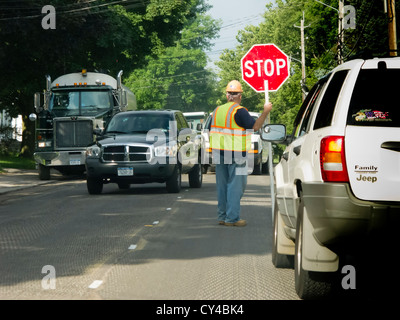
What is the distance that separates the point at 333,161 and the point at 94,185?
13.3 m

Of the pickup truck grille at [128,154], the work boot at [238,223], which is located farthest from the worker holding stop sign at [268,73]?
the pickup truck grille at [128,154]

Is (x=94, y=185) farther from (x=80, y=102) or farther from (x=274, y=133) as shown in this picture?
(x=274, y=133)

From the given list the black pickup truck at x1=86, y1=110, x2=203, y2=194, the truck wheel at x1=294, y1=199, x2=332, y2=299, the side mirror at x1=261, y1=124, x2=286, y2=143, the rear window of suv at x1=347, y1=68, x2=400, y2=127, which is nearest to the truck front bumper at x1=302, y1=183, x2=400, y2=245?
the truck wheel at x1=294, y1=199, x2=332, y2=299

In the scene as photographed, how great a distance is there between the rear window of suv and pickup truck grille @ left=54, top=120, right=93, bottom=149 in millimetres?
20780

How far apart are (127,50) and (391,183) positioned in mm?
40094

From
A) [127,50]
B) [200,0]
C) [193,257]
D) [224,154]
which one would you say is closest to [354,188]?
[193,257]

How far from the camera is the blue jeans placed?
12164mm

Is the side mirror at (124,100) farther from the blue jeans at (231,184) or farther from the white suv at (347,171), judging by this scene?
the white suv at (347,171)

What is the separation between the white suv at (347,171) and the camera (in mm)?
5738

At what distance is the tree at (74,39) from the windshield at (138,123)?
13565 millimetres

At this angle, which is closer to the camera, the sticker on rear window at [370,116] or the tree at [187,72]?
the sticker on rear window at [370,116]

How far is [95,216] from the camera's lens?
1382 cm

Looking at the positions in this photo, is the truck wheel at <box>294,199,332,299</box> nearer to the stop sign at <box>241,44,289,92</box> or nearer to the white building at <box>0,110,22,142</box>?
the stop sign at <box>241,44,289,92</box>

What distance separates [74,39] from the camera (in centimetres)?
3416
